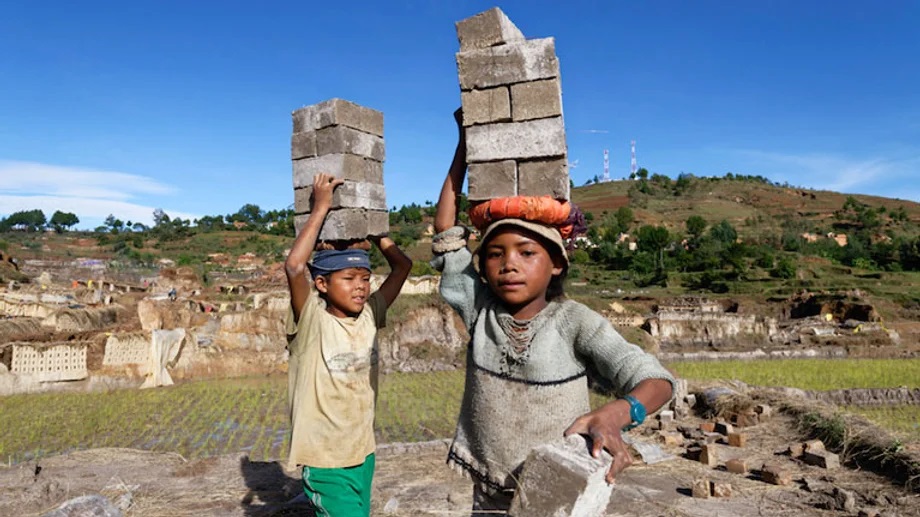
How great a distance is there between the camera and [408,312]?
902 inches

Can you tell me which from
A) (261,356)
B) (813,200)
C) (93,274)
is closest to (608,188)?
(813,200)

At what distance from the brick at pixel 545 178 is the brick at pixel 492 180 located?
0.04 meters

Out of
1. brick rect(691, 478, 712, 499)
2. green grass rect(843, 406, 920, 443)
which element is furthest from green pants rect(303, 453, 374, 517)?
green grass rect(843, 406, 920, 443)

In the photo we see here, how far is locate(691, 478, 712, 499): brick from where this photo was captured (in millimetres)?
5559

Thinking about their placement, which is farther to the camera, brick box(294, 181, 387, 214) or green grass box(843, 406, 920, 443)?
green grass box(843, 406, 920, 443)

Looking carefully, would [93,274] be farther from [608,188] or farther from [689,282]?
[608,188]

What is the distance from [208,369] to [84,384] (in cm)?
336

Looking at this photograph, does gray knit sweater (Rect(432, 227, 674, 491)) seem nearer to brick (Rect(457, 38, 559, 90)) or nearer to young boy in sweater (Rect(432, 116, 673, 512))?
young boy in sweater (Rect(432, 116, 673, 512))

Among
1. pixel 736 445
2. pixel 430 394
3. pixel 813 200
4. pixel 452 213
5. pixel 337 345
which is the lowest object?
pixel 430 394

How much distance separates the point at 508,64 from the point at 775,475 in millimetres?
5362

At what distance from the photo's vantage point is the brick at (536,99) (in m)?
2.72

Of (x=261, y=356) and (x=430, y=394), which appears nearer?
(x=430, y=394)

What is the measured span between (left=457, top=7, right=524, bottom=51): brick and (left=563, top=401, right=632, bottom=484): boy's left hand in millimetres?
1759

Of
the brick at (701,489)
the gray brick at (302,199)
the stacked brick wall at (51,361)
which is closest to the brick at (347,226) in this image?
the gray brick at (302,199)
